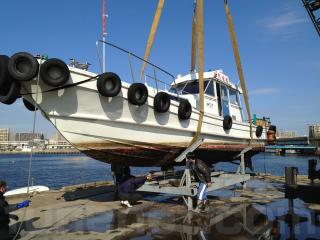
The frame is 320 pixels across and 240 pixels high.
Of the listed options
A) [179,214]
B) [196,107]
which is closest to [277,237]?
[179,214]

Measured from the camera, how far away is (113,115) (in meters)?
7.86

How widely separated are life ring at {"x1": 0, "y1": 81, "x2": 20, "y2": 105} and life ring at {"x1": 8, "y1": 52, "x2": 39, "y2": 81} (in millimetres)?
451

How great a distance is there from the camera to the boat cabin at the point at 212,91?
10910 millimetres

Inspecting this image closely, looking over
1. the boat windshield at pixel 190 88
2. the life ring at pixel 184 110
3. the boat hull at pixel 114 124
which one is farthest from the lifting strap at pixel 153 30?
the boat hull at pixel 114 124

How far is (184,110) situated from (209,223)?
132 inches

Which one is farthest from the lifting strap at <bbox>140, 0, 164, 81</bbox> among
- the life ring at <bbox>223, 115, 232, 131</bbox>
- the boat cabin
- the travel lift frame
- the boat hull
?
the life ring at <bbox>223, 115, 232, 131</bbox>

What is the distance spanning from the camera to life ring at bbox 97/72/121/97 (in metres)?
7.37

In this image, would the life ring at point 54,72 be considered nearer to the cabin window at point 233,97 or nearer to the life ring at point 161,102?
the life ring at point 161,102

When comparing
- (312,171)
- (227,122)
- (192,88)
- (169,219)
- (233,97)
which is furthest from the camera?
(233,97)

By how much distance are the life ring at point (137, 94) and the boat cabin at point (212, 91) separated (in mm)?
2750

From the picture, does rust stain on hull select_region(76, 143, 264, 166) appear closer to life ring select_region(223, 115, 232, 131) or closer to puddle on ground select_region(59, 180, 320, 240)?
life ring select_region(223, 115, 232, 131)

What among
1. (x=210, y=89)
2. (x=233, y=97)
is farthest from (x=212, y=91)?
(x=233, y=97)

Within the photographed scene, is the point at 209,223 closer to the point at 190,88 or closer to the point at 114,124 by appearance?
the point at 114,124

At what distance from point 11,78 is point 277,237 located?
19.7 ft
